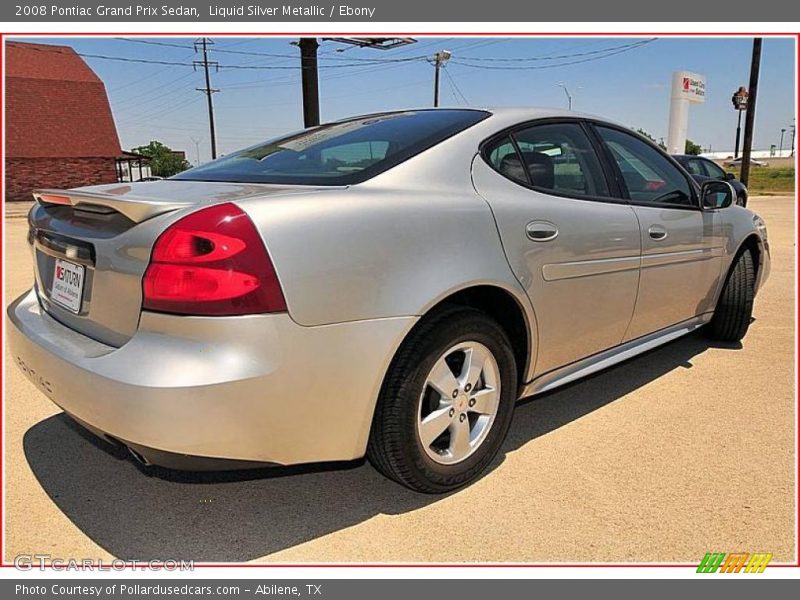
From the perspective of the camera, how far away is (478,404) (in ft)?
8.26

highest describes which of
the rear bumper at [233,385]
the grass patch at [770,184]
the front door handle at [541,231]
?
the front door handle at [541,231]

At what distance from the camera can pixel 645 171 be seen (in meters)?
3.55

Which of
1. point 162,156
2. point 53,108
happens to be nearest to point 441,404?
point 53,108

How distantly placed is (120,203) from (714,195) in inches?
131

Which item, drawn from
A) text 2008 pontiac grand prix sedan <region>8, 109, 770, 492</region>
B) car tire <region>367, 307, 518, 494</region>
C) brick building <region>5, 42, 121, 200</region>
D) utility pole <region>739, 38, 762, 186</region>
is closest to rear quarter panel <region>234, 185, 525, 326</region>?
text 2008 pontiac grand prix sedan <region>8, 109, 770, 492</region>

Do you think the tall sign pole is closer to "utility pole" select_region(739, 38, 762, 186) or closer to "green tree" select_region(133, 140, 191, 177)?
"utility pole" select_region(739, 38, 762, 186)

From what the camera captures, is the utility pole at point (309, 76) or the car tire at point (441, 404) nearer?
the car tire at point (441, 404)

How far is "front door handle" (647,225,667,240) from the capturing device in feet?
10.8

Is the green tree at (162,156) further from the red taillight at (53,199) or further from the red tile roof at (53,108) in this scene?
the red taillight at (53,199)

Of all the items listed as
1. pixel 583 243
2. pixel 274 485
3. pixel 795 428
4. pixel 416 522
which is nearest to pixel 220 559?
pixel 274 485

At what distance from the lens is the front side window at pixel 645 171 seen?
10.9 feet

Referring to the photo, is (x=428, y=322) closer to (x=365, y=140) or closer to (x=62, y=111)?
(x=365, y=140)

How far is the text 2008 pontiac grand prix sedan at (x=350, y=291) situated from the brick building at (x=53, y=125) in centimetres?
3342

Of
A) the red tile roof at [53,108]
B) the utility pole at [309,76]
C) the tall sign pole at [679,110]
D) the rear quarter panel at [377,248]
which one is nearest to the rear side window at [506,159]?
the rear quarter panel at [377,248]
